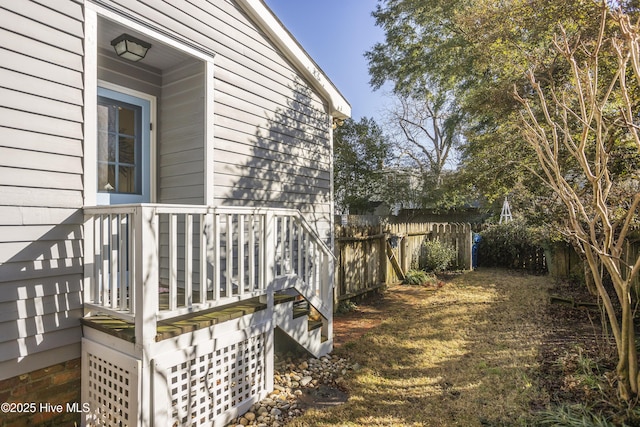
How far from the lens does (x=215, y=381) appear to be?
2.88 m

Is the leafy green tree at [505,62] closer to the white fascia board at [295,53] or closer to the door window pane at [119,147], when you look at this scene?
the white fascia board at [295,53]

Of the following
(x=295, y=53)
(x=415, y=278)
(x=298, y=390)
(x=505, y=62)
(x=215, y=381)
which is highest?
(x=505, y=62)

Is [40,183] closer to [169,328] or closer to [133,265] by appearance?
[133,265]

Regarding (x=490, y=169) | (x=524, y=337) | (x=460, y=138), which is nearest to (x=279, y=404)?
(x=524, y=337)

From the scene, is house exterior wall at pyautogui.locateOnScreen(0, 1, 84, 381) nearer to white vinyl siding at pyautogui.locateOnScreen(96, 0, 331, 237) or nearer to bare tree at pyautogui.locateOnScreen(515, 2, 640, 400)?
white vinyl siding at pyautogui.locateOnScreen(96, 0, 331, 237)

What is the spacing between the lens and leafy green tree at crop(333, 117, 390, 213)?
16547mm

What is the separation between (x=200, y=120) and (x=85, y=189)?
1446 mm

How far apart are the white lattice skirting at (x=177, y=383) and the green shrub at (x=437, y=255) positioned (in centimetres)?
736

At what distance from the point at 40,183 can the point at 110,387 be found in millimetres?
1634

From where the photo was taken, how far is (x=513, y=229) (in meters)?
10.3

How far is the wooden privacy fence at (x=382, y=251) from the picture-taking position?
655cm

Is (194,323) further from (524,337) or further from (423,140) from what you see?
(423,140)

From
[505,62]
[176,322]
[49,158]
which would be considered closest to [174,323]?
[176,322]

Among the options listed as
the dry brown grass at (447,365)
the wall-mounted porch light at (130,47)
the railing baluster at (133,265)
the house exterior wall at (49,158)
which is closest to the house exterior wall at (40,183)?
the house exterior wall at (49,158)
